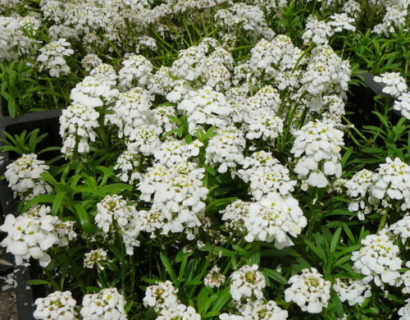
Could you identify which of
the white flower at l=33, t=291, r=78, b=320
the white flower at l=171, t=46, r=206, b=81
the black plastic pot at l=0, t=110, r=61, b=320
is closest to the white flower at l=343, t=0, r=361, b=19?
the white flower at l=171, t=46, r=206, b=81

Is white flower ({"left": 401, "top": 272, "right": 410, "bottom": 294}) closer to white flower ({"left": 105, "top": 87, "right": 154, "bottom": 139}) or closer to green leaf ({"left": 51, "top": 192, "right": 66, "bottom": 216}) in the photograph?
white flower ({"left": 105, "top": 87, "right": 154, "bottom": 139})

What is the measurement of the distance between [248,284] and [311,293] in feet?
1.28

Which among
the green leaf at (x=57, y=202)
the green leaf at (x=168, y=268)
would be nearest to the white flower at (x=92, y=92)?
the green leaf at (x=57, y=202)

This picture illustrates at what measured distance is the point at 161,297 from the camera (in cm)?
289

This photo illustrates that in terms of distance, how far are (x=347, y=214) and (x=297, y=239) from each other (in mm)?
536

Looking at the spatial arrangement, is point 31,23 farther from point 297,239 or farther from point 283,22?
point 297,239

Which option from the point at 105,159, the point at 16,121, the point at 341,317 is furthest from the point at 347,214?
the point at 16,121

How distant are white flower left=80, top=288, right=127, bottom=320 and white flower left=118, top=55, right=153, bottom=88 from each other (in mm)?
2512

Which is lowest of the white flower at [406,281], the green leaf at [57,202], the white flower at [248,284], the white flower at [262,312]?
the white flower at [406,281]

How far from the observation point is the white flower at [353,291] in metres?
3.21

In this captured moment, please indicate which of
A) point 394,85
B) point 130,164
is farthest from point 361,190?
point 130,164

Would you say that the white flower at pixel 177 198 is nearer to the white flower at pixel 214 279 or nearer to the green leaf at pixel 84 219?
the white flower at pixel 214 279

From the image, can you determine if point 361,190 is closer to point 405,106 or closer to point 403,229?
point 403,229

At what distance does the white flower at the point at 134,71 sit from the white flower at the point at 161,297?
7.95 feet
